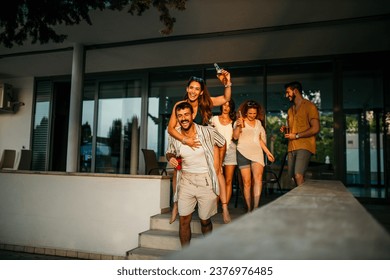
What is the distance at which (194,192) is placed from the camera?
8.21 feet

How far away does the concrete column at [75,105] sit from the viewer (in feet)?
20.0

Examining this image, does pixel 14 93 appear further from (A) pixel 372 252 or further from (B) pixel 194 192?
(A) pixel 372 252

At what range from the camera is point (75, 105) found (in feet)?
19.9

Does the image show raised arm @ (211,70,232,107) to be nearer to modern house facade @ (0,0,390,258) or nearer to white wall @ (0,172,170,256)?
white wall @ (0,172,170,256)

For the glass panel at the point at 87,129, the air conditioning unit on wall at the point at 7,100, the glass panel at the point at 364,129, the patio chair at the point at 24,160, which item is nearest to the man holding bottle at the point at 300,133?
the glass panel at the point at 364,129

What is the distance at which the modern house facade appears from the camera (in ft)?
15.8

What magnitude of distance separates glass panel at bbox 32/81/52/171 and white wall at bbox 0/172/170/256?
3.90 meters

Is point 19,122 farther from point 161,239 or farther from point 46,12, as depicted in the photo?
point 161,239

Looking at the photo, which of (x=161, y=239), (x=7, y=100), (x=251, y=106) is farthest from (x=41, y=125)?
(x=251, y=106)

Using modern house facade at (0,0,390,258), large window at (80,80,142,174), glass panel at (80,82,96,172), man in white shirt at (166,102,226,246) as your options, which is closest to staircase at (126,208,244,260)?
man in white shirt at (166,102,226,246)

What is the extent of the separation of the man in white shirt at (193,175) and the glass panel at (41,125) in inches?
268

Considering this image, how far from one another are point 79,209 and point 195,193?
2.28 m

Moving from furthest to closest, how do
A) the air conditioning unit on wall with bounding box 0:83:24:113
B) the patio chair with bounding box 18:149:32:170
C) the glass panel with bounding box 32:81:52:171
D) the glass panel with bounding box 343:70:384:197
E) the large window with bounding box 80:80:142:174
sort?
the air conditioning unit on wall with bounding box 0:83:24:113, the glass panel with bounding box 32:81:52:171, the large window with bounding box 80:80:142:174, the patio chair with bounding box 18:149:32:170, the glass panel with bounding box 343:70:384:197
